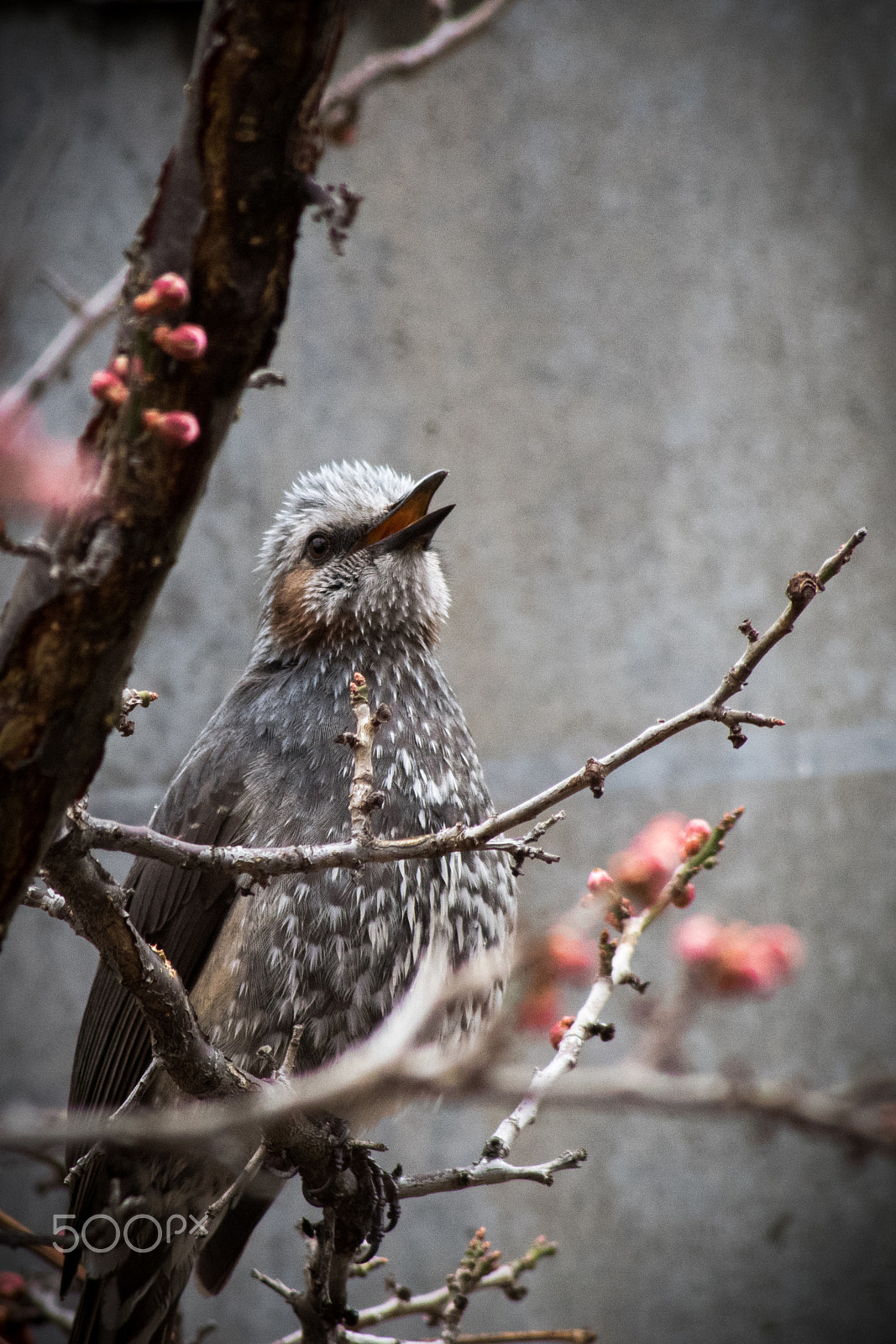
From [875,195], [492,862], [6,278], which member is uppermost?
[875,195]

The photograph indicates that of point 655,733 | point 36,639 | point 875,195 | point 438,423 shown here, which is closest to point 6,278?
point 36,639

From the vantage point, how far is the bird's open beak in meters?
1.80

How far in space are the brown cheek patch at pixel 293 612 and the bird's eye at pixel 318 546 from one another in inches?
1.2

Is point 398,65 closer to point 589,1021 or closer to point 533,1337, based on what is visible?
point 589,1021

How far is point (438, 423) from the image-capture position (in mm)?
2812

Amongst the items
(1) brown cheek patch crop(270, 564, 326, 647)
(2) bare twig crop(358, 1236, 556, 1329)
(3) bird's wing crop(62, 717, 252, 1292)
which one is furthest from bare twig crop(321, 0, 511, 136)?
(2) bare twig crop(358, 1236, 556, 1329)

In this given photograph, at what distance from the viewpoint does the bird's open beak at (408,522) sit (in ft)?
5.92

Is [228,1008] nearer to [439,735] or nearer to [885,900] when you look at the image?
[439,735]

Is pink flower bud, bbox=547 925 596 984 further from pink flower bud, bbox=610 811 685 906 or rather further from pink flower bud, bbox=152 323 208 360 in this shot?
pink flower bud, bbox=152 323 208 360

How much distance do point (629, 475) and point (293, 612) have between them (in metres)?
1.27

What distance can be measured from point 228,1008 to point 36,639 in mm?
973

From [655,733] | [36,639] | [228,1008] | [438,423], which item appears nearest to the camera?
[36,639]

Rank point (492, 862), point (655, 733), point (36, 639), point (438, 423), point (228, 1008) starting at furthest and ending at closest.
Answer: point (438, 423) → point (492, 862) → point (228, 1008) → point (655, 733) → point (36, 639)

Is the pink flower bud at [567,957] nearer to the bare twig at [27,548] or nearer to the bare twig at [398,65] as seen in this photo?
the bare twig at [27,548]
